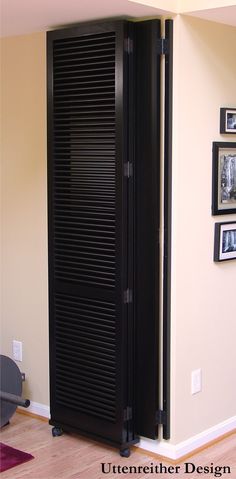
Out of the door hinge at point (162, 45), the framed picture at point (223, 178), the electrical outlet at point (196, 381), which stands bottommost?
the electrical outlet at point (196, 381)

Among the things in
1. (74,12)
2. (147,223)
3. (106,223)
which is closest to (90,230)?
(106,223)

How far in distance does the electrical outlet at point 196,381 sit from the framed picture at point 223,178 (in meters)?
0.80

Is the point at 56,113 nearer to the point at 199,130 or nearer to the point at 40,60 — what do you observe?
the point at 40,60

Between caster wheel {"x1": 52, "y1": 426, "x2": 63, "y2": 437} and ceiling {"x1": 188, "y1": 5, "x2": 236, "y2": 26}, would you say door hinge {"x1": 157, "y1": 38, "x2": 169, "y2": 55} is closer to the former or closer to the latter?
ceiling {"x1": 188, "y1": 5, "x2": 236, "y2": 26}

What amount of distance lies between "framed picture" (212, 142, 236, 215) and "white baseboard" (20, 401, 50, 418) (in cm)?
147

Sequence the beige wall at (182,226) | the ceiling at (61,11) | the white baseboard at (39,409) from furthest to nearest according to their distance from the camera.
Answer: the white baseboard at (39,409)
the beige wall at (182,226)
the ceiling at (61,11)

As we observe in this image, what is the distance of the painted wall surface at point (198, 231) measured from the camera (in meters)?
3.39

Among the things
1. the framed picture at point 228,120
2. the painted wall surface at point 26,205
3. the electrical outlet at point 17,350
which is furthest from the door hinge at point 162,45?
the electrical outlet at point 17,350

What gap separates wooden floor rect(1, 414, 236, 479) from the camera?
341 cm

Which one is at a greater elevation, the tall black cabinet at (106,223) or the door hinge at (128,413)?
the tall black cabinet at (106,223)

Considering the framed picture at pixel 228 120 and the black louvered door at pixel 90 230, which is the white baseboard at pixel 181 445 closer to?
the black louvered door at pixel 90 230

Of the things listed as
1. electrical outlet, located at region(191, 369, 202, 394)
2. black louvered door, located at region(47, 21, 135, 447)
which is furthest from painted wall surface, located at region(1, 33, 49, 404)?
electrical outlet, located at region(191, 369, 202, 394)

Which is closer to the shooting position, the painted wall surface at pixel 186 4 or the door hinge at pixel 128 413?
the painted wall surface at pixel 186 4

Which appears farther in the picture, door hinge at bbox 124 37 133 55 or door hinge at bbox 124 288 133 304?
door hinge at bbox 124 288 133 304
